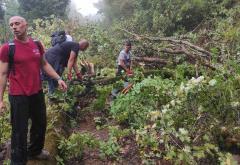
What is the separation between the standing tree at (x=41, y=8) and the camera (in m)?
29.6

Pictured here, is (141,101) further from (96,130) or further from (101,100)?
(101,100)

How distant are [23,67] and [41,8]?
26600 mm

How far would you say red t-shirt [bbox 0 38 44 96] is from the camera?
14.7 feet

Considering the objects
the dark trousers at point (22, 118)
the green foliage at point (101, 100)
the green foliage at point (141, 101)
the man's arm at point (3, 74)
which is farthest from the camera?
the green foliage at point (101, 100)

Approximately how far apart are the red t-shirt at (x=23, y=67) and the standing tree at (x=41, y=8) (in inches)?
1008

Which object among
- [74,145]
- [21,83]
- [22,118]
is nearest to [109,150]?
[74,145]

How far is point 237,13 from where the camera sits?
14.8 m

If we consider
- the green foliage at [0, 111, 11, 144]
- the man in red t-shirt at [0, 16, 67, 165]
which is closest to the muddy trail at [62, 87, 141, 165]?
the green foliage at [0, 111, 11, 144]

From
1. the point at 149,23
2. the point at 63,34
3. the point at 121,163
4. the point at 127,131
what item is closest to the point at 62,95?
the point at 63,34

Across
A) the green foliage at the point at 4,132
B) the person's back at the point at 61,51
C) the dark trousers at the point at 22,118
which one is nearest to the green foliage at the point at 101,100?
the person's back at the point at 61,51

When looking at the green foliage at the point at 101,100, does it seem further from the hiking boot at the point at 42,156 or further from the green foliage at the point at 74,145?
the hiking boot at the point at 42,156

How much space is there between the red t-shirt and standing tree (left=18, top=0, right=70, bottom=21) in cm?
2559

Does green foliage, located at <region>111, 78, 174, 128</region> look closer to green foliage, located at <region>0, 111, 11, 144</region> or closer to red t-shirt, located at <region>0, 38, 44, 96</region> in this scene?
green foliage, located at <region>0, 111, 11, 144</region>

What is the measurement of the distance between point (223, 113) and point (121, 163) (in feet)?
5.47
